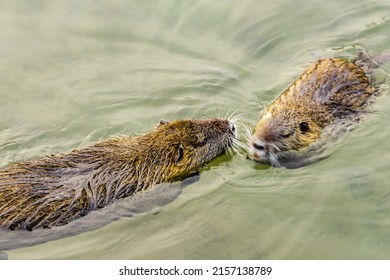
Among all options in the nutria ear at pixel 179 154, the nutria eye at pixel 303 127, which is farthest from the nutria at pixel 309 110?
the nutria ear at pixel 179 154

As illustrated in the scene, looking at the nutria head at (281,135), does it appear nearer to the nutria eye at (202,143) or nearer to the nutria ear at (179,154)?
the nutria eye at (202,143)

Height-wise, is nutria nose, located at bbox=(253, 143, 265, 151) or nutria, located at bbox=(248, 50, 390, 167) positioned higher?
nutria, located at bbox=(248, 50, 390, 167)

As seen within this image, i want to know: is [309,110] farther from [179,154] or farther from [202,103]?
[179,154]

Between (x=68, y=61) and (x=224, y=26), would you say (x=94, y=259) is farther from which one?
(x=224, y=26)

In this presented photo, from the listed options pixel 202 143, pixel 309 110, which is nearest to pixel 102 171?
pixel 202 143

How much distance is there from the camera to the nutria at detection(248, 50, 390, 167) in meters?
5.19

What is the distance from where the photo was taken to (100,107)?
6.05 m

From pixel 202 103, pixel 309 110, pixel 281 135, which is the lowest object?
pixel 281 135

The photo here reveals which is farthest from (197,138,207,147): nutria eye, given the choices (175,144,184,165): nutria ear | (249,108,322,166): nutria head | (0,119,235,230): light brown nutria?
(249,108,322,166): nutria head

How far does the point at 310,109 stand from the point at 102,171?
1.98m

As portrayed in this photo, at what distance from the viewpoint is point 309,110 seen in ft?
17.7

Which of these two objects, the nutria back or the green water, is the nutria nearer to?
the nutria back
